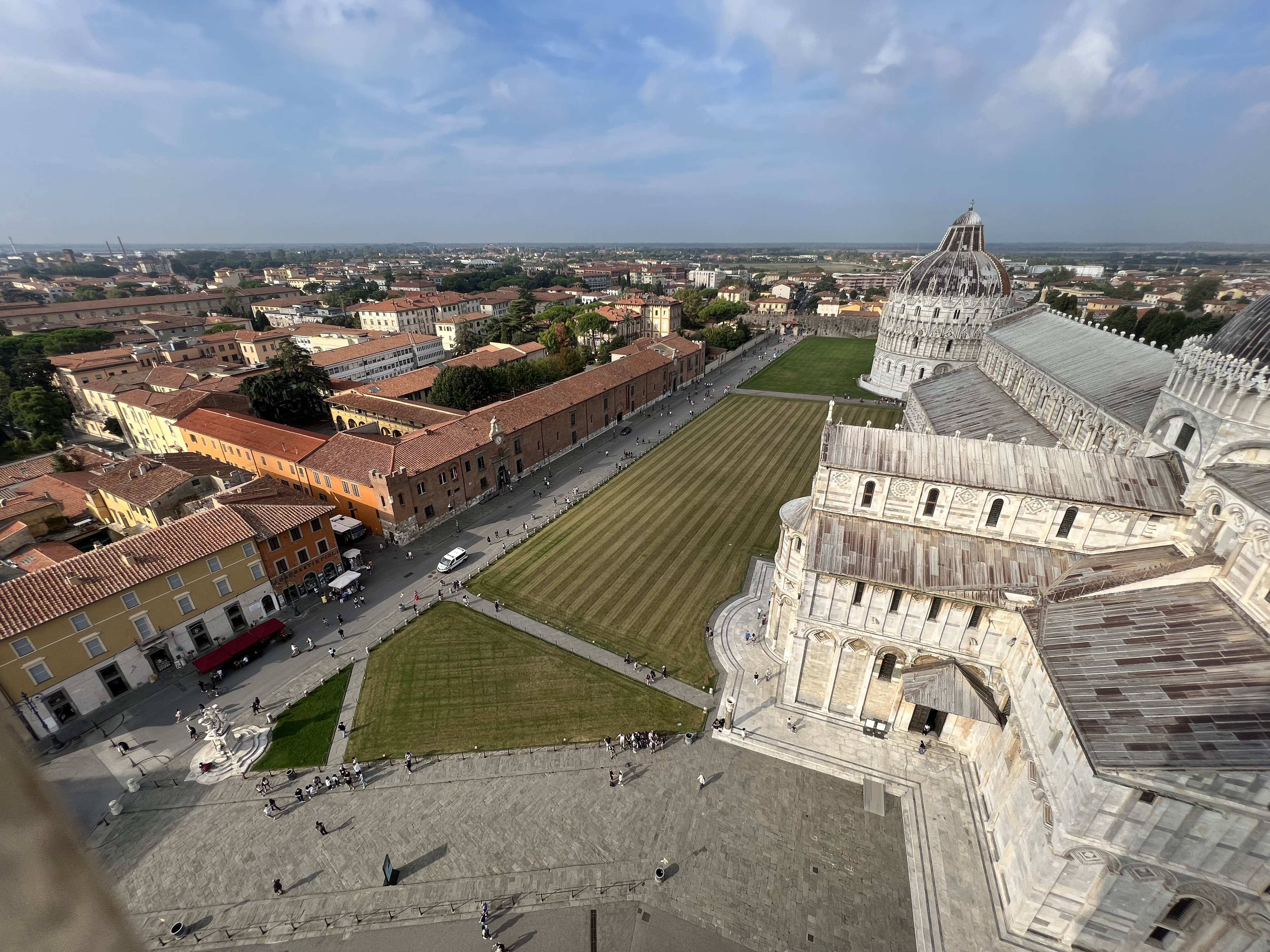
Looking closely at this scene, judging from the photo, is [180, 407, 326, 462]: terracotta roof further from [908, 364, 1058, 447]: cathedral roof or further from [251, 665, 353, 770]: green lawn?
[908, 364, 1058, 447]: cathedral roof

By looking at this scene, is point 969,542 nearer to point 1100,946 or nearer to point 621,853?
point 1100,946

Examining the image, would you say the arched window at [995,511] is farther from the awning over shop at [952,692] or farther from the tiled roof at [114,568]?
the tiled roof at [114,568]

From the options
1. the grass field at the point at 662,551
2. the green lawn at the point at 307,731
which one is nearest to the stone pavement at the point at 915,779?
the grass field at the point at 662,551

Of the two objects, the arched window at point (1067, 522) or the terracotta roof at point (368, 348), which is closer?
the arched window at point (1067, 522)

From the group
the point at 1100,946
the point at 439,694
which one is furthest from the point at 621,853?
the point at 1100,946

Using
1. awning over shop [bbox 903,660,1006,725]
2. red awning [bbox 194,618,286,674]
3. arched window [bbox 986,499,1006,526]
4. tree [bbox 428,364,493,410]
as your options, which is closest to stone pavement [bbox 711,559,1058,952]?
awning over shop [bbox 903,660,1006,725]

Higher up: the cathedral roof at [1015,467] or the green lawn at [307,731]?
the cathedral roof at [1015,467]

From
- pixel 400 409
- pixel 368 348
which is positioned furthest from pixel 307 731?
pixel 368 348
